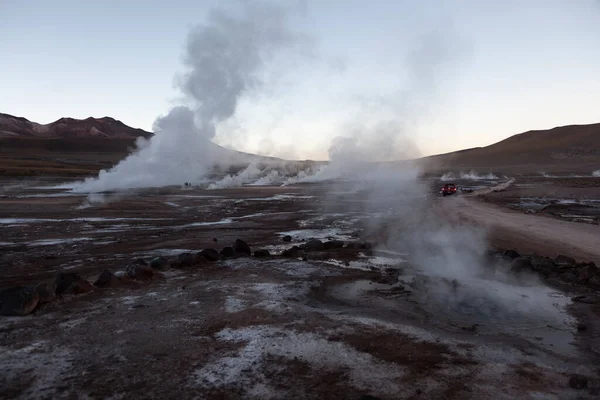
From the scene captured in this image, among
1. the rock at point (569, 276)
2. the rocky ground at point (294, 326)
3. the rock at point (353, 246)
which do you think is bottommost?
the rocky ground at point (294, 326)

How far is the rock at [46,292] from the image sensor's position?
8.06m

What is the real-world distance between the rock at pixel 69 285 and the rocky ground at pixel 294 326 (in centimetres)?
3

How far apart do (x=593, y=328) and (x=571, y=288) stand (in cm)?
274

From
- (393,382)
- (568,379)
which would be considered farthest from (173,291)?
(568,379)

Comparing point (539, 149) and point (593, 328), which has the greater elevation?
point (539, 149)

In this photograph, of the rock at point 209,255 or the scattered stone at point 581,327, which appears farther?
the rock at point 209,255

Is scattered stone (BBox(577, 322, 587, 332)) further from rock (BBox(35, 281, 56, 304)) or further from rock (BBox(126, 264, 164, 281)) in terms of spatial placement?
rock (BBox(35, 281, 56, 304))

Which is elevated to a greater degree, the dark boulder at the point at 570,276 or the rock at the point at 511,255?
the rock at the point at 511,255

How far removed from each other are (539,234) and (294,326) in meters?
14.8

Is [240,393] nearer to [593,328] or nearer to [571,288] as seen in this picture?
[593,328]

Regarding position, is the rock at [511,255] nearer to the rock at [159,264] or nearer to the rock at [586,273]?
the rock at [586,273]

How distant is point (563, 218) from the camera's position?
2336 cm

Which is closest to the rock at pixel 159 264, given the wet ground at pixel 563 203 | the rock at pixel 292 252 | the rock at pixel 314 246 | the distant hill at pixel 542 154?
the rock at pixel 292 252

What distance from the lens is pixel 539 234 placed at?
60.1 feet
